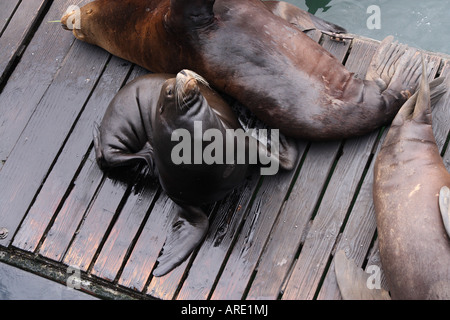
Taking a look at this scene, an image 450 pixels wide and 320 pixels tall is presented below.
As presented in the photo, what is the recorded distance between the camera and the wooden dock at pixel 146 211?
12.0 feet

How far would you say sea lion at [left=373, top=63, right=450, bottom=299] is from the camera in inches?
123

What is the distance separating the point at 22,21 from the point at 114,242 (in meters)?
2.04

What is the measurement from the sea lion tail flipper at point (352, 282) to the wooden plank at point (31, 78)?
253cm

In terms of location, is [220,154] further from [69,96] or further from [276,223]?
[69,96]

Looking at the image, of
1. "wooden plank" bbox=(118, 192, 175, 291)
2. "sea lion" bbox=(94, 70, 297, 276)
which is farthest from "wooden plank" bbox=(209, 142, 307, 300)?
"wooden plank" bbox=(118, 192, 175, 291)

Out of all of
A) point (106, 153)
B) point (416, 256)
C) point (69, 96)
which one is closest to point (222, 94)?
point (106, 153)

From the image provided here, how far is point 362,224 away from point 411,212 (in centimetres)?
43

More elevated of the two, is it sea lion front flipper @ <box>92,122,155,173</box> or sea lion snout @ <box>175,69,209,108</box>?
sea lion snout @ <box>175,69,209,108</box>

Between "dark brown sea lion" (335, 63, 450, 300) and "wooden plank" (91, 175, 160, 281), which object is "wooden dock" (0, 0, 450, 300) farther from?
"dark brown sea lion" (335, 63, 450, 300)

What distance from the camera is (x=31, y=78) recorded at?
434 cm

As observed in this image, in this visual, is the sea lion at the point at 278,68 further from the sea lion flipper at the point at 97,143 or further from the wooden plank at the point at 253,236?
the sea lion flipper at the point at 97,143

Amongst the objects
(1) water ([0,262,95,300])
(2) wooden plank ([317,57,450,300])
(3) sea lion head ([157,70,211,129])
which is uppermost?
(3) sea lion head ([157,70,211,129])

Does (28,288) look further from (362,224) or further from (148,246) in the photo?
(362,224)
